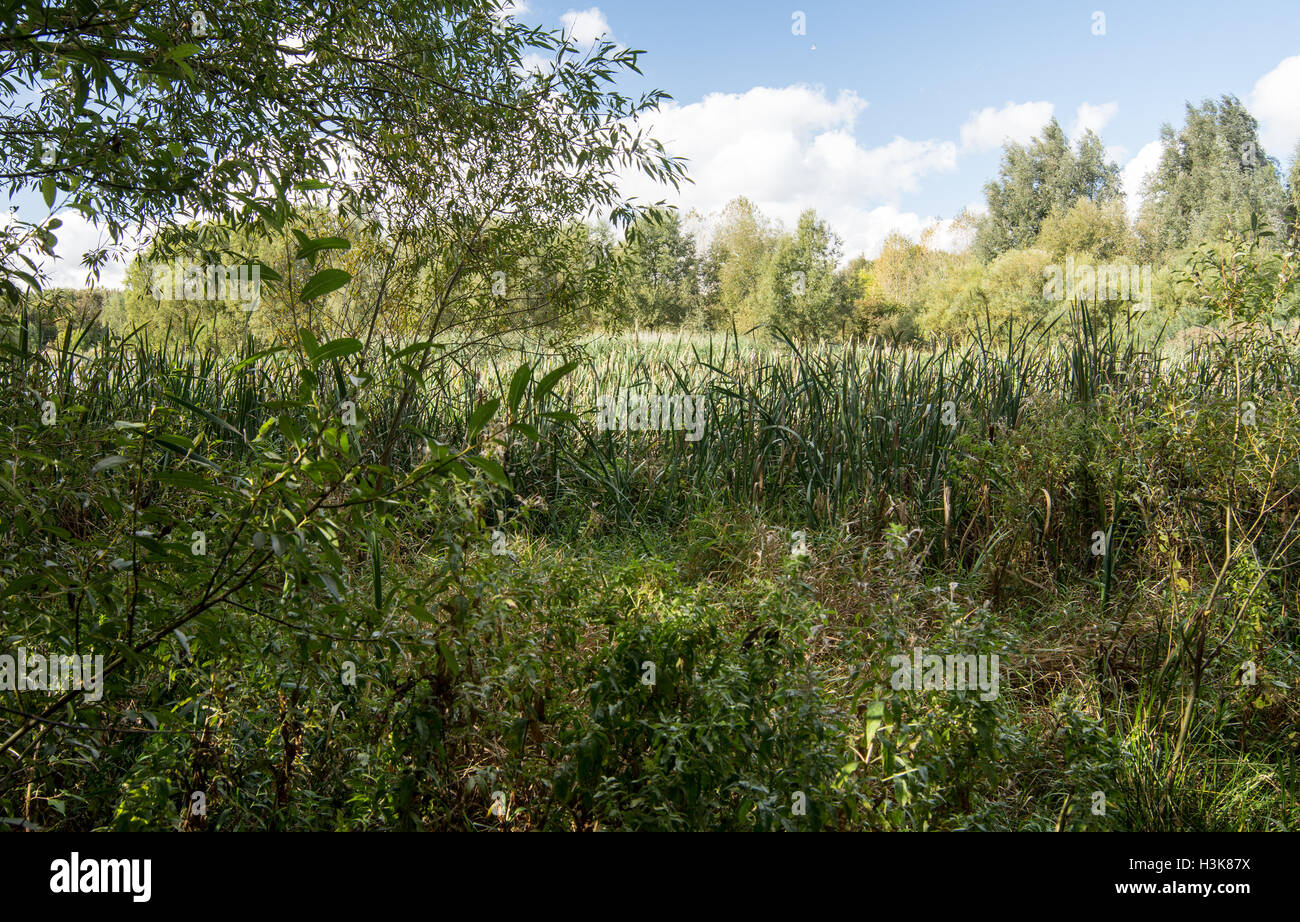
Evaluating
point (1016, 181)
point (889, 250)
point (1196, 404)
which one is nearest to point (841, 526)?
point (1196, 404)

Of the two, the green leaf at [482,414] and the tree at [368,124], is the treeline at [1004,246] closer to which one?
the tree at [368,124]

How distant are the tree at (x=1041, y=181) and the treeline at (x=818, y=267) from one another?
0.08 metres

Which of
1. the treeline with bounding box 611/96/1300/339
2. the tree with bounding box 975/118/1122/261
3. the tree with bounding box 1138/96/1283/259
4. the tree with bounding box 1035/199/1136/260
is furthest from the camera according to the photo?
the tree with bounding box 975/118/1122/261

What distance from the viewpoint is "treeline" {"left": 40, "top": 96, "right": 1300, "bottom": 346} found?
213 inches

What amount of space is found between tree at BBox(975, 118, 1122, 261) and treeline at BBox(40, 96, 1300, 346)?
79mm

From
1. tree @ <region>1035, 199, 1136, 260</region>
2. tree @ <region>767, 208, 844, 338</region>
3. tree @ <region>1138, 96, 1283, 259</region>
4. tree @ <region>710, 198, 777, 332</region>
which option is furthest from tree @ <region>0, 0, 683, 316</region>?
tree @ <region>1138, 96, 1283, 259</region>

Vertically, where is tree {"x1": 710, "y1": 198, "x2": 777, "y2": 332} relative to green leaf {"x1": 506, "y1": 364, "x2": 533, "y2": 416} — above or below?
above

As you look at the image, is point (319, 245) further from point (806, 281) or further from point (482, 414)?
point (806, 281)

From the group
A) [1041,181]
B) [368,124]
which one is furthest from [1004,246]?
[368,124]

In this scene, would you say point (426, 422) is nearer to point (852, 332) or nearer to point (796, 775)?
point (852, 332)

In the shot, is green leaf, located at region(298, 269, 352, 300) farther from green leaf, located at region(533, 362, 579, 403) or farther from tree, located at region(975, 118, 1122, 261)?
tree, located at region(975, 118, 1122, 261)

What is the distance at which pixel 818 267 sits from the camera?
2983 cm

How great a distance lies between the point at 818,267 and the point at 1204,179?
62.6ft

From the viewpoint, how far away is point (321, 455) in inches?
58.0
